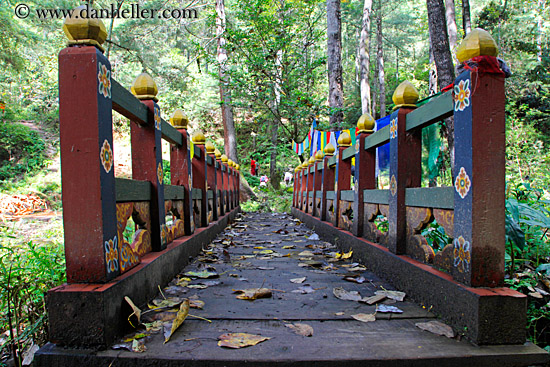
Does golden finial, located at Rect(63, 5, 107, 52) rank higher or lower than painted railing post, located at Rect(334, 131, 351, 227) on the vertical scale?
higher

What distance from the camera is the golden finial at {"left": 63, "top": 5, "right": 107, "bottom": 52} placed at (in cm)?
173

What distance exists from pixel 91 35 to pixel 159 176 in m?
1.23

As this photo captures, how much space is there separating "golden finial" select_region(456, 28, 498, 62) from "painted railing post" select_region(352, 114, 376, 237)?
174cm

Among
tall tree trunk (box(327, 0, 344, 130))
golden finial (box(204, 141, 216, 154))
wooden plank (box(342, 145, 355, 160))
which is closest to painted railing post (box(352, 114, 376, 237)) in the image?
wooden plank (box(342, 145, 355, 160))

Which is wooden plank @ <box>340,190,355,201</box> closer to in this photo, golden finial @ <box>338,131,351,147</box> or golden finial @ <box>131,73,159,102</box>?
golden finial @ <box>338,131,351,147</box>

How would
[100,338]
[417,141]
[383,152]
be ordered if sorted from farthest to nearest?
[383,152], [417,141], [100,338]

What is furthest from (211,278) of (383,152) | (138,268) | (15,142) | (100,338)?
(15,142)

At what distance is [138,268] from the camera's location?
2137mm

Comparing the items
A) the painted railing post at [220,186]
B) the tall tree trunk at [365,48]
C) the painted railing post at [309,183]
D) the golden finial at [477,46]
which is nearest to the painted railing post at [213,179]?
the painted railing post at [220,186]

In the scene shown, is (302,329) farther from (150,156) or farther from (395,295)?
(150,156)

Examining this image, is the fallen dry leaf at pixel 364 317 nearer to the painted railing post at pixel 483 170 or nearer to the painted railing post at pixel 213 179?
the painted railing post at pixel 483 170

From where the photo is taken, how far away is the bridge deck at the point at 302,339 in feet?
5.01

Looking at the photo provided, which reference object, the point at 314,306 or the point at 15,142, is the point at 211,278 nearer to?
the point at 314,306

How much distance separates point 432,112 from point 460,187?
654 millimetres
